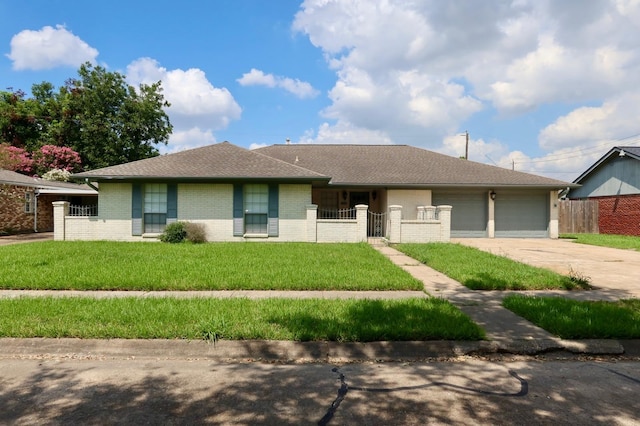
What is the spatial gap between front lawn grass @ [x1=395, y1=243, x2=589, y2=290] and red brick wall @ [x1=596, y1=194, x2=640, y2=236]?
50.3 feet

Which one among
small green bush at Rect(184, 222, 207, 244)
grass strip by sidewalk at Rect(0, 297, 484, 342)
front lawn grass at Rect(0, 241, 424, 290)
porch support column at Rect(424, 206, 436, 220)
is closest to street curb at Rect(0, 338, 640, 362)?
grass strip by sidewalk at Rect(0, 297, 484, 342)

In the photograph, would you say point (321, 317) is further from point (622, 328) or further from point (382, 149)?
point (382, 149)

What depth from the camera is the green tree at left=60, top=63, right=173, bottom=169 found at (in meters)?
30.8

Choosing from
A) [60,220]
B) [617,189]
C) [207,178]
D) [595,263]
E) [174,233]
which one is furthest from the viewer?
[617,189]

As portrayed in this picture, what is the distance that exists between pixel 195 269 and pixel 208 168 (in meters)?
7.51

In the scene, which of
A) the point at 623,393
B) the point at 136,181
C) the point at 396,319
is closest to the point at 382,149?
the point at 136,181

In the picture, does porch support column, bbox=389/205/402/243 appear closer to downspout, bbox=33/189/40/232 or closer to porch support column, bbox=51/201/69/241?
porch support column, bbox=51/201/69/241

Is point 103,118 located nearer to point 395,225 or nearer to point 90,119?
point 90,119

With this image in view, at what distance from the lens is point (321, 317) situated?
16.7 ft

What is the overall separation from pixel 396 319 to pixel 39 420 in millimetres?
A: 4004

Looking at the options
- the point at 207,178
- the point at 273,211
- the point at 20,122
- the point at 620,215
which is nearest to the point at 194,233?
the point at 207,178

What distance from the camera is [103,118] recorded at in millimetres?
31391

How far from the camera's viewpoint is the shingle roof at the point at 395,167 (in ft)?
56.6

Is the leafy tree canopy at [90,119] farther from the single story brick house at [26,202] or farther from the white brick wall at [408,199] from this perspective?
the white brick wall at [408,199]
